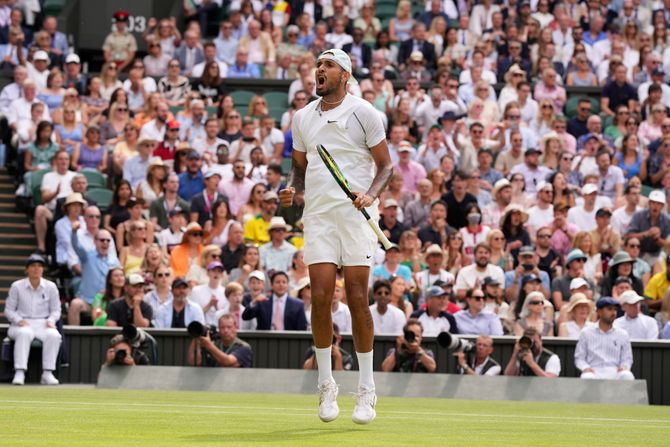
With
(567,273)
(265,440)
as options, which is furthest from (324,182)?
(567,273)

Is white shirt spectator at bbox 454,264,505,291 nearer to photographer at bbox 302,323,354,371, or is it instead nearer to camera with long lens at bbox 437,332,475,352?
camera with long lens at bbox 437,332,475,352

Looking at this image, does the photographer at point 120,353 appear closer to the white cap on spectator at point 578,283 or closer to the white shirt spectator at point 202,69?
the white cap on spectator at point 578,283

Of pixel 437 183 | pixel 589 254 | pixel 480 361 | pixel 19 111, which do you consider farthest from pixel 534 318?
pixel 19 111

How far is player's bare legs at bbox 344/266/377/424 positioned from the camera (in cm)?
888

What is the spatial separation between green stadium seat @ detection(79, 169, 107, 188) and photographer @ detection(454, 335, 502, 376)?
22.9ft

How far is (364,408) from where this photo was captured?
8875mm

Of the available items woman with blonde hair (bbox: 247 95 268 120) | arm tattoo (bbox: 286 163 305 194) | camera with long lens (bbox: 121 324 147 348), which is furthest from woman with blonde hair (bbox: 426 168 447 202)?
arm tattoo (bbox: 286 163 305 194)

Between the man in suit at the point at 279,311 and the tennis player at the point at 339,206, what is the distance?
7.19m

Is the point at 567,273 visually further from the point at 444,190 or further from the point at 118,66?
the point at 118,66

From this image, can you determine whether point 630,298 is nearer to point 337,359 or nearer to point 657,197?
point 337,359

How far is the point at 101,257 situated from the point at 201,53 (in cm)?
695

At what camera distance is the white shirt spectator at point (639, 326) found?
16141mm

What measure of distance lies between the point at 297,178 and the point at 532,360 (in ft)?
20.5

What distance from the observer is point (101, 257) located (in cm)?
1839
